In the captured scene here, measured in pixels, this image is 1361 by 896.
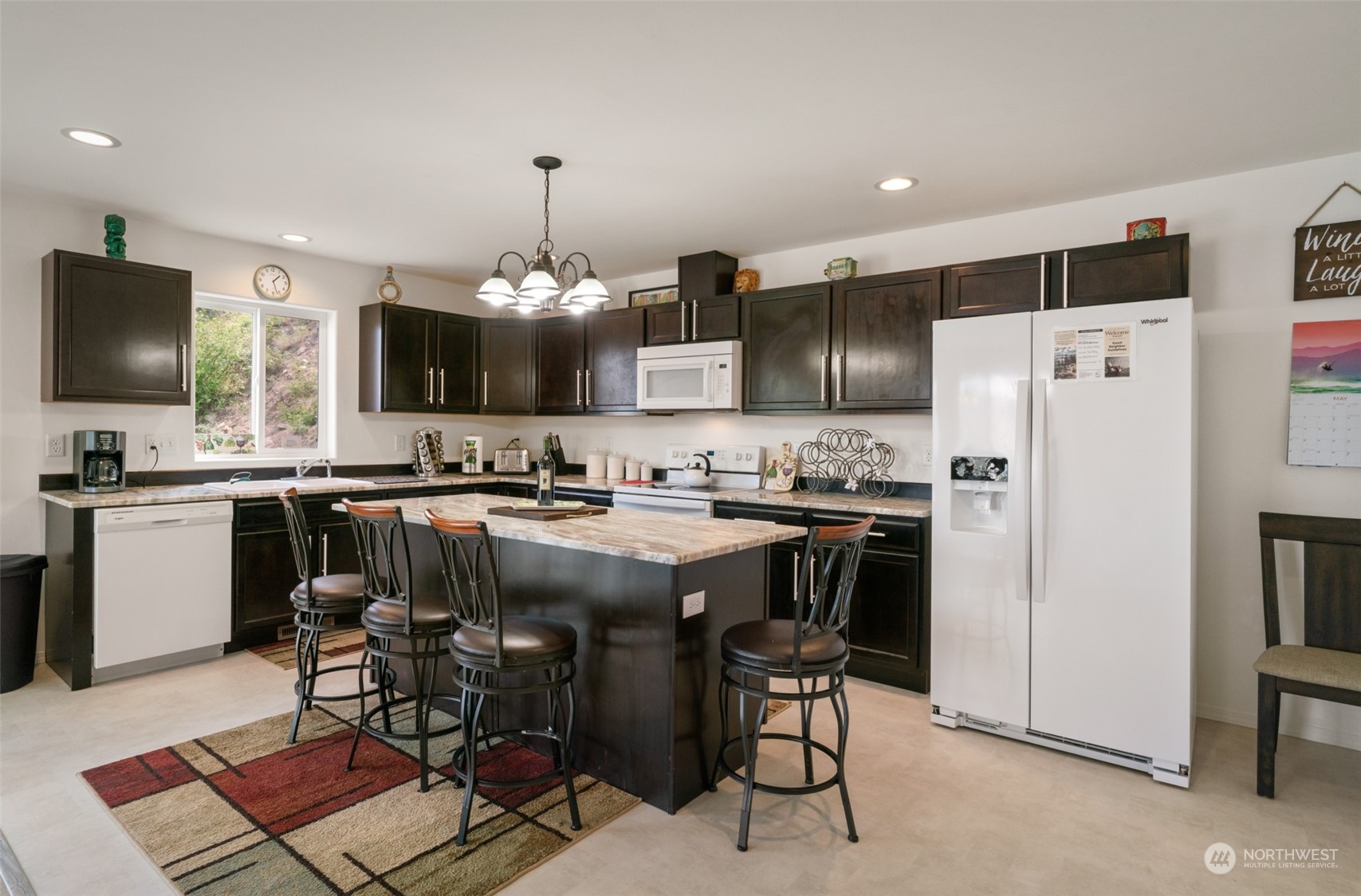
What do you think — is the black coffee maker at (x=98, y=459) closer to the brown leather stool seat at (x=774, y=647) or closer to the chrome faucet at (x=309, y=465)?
the chrome faucet at (x=309, y=465)

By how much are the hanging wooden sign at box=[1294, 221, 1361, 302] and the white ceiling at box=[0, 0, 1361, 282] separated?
1.14 feet

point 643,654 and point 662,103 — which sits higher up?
point 662,103

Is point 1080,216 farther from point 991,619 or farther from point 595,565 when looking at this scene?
point 595,565

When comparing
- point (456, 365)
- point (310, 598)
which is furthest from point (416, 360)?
point (310, 598)

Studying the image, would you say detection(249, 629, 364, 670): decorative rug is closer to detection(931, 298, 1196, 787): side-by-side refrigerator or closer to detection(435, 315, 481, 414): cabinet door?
detection(435, 315, 481, 414): cabinet door

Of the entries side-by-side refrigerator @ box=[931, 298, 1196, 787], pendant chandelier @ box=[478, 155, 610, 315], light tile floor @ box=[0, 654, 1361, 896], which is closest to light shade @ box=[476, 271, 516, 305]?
pendant chandelier @ box=[478, 155, 610, 315]

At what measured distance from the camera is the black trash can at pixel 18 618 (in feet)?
11.0

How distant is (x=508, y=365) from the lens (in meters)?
5.70

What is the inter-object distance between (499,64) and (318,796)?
8.54 feet

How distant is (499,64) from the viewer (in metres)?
2.34

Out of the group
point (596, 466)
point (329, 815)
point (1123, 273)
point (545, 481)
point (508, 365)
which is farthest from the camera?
point (508, 365)

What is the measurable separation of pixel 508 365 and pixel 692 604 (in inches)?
→ 152

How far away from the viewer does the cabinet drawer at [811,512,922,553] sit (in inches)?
136

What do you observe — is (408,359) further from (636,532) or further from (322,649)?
(636,532)
